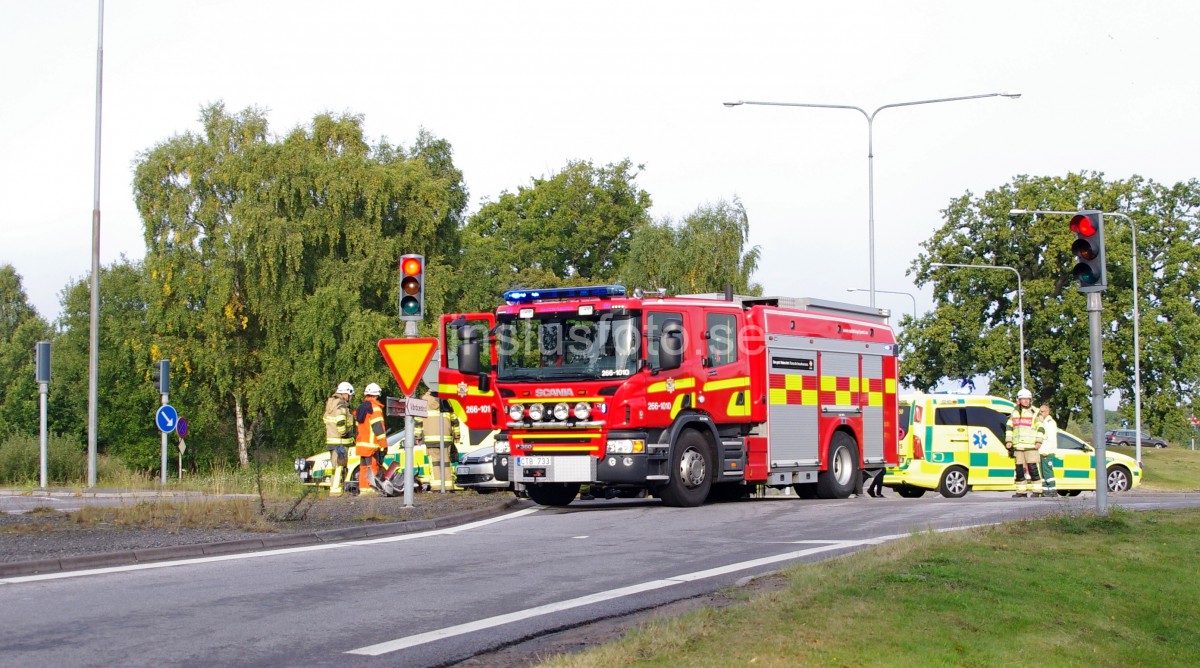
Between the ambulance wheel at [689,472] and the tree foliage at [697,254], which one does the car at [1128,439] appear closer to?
the tree foliage at [697,254]

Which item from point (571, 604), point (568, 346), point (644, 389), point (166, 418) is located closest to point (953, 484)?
point (644, 389)

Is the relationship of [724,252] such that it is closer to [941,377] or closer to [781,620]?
[941,377]

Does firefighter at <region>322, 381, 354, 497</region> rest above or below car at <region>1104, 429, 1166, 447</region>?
above

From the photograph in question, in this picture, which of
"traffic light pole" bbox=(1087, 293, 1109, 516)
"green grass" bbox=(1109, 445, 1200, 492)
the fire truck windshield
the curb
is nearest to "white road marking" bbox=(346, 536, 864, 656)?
"traffic light pole" bbox=(1087, 293, 1109, 516)

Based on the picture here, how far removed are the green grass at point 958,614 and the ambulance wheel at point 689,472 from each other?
5668mm

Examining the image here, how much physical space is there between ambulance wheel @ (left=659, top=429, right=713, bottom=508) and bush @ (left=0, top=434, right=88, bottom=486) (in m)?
22.7

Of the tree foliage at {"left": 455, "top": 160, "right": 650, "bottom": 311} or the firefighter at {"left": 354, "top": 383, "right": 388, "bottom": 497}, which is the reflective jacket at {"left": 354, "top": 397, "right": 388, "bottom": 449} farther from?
the tree foliage at {"left": 455, "top": 160, "right": 650, "bottom": 311}

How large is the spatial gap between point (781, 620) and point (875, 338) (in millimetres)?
14564

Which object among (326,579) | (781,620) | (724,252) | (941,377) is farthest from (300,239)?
(781,620)

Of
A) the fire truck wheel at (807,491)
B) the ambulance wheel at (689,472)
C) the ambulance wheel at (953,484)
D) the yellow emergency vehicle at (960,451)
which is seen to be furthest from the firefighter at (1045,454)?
the ambulance wheel at (689,472)

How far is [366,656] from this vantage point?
22.1 feet

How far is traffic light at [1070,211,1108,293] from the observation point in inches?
502

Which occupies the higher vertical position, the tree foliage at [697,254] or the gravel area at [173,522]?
the tree foliage at [697,254]

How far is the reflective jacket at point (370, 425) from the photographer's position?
797 inches
